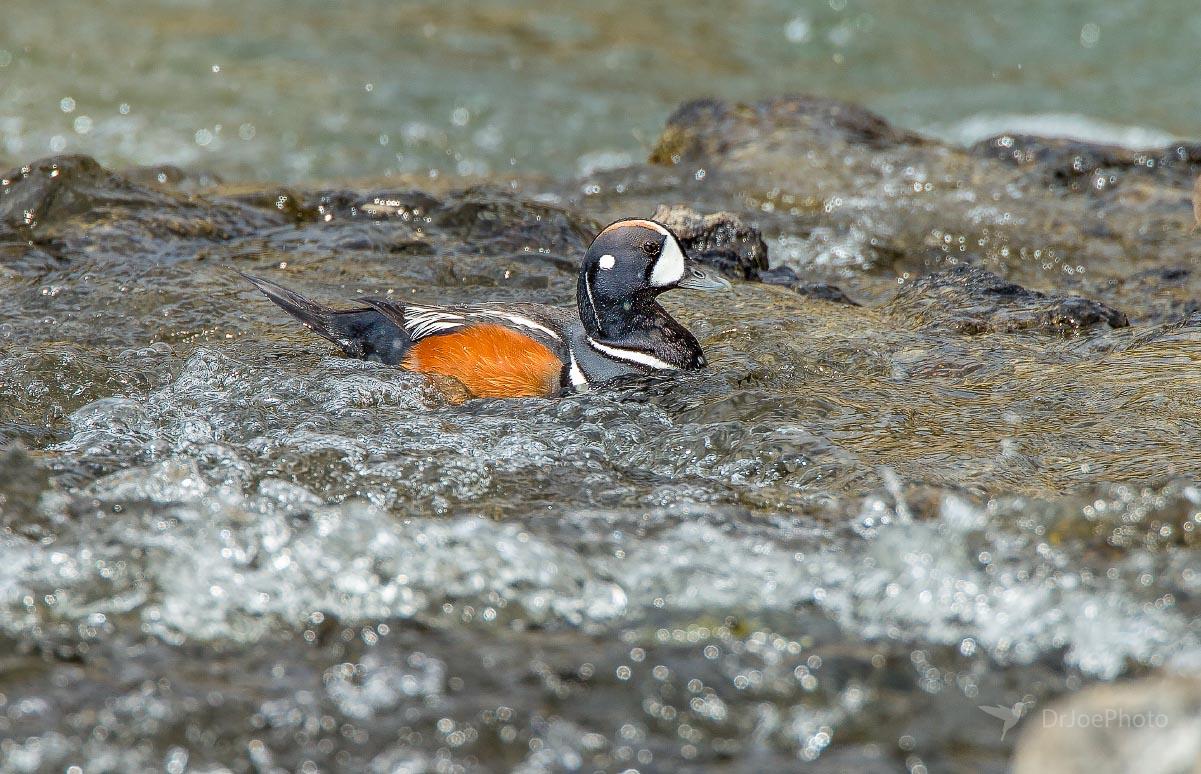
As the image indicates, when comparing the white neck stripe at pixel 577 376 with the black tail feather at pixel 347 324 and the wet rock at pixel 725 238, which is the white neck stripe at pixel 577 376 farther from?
the wet rock at pixel 725 238

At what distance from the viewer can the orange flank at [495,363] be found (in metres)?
4.73

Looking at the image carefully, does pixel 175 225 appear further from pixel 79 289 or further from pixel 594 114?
pixel 594 114

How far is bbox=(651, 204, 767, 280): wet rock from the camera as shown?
616cm

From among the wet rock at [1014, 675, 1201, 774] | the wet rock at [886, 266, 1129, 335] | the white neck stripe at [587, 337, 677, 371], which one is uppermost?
the wet rock at [1014, 675, 1201, 774]

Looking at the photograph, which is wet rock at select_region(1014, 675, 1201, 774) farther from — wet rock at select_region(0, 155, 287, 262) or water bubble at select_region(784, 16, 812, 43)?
water bubble at select_region(784, 16, 812, 43)

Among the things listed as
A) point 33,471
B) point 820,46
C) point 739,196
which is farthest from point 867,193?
point 820,46

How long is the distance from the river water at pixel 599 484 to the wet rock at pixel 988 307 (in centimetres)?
2

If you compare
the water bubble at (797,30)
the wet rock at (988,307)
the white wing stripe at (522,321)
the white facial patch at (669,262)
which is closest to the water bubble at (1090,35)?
the water bubble at (797,30)

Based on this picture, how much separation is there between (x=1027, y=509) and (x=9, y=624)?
264cm

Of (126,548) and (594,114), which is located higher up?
(126,548)

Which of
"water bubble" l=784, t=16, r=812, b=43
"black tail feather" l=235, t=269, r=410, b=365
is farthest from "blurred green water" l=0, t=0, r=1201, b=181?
"black tail feather" l=235, t=269, r=410, b=365

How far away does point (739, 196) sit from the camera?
7.38m

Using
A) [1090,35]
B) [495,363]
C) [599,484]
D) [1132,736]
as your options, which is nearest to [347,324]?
[495,363]

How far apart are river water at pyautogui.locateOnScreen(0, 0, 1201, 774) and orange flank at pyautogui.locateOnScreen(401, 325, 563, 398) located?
0.12m
